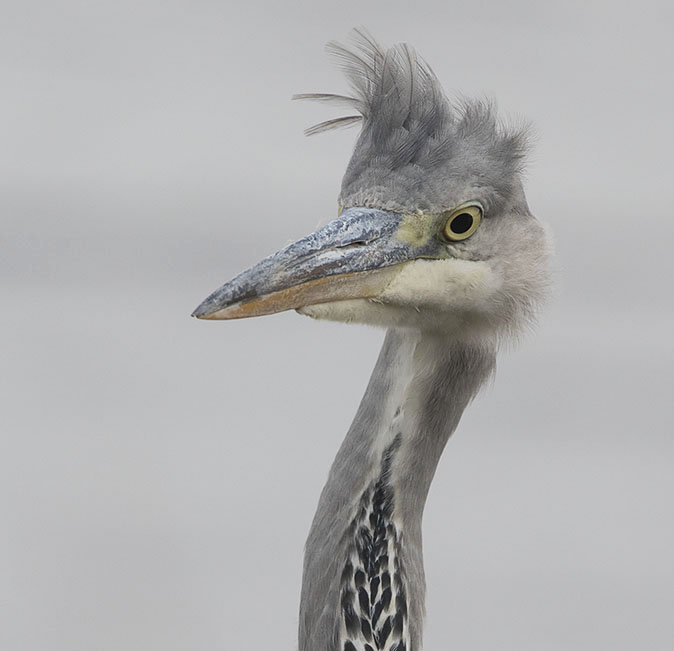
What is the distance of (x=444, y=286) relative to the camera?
2.13 meters

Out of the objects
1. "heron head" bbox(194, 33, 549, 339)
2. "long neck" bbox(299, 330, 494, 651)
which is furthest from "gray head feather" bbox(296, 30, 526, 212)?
"long neck" bbox(299, 330, 494, 651)

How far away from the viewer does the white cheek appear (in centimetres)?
210

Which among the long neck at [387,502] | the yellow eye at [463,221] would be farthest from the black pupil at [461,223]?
the long neck at [387,502]

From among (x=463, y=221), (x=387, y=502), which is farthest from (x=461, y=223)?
(x=387, y=502)

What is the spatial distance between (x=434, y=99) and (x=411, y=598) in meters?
0.96

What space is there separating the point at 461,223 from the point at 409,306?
0.19 meters

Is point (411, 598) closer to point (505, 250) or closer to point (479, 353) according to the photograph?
point (479, 353)

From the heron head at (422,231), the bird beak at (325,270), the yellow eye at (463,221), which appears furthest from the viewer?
the yellow eye at (463,221)

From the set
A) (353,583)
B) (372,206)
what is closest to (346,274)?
(372,206)

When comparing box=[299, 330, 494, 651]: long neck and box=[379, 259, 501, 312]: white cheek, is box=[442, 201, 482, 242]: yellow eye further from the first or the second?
box=[299, 330, 494, 651]: long neck

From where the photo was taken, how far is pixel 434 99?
2252mm

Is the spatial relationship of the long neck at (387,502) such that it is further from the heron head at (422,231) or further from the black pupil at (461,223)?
the black pupil at (461,223)

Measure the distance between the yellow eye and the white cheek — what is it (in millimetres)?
48

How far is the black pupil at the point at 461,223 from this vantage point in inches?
84.6
